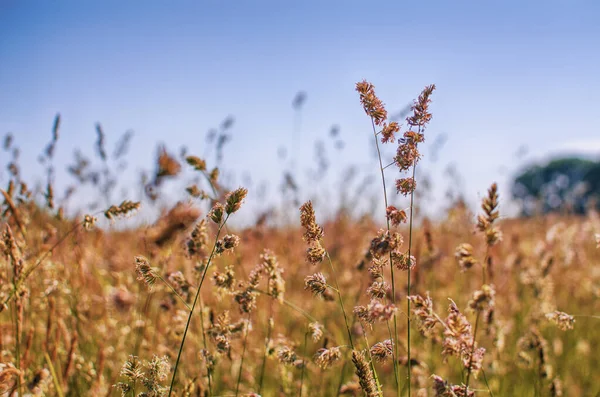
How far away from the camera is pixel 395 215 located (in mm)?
1286

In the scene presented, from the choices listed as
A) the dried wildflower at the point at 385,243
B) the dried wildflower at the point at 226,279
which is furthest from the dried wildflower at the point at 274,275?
the dried wildflower at the point at 385,243

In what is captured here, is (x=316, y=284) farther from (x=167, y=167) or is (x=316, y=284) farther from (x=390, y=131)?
(x=167, y=167)

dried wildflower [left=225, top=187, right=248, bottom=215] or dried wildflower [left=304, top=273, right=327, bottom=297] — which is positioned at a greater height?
dried wildflower [left=225, top=187, right=248, bottom=215]

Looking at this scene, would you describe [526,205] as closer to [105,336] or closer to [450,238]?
[450,238]

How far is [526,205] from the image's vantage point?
6.42 m

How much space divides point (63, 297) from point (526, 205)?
18.7 feet

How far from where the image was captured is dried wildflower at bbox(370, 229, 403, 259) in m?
1.26

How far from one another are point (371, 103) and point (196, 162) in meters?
0.88

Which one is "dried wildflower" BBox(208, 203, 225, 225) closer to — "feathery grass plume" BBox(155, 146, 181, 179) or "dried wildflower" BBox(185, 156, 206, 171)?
"dried wildflower" BBox(185, 156, 206, 171)

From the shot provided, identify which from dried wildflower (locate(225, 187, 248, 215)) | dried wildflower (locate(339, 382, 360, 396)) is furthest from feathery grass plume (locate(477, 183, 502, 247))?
dried wildflower (locate(339, 382, 360, 396))

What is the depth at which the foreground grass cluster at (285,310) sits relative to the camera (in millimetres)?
1307

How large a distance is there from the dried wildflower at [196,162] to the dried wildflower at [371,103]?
33.2 inches

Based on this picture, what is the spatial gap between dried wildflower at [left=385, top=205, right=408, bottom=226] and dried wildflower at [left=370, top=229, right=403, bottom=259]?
34 millimetres

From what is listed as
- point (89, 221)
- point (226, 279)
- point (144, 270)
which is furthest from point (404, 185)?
point (89, 221)
